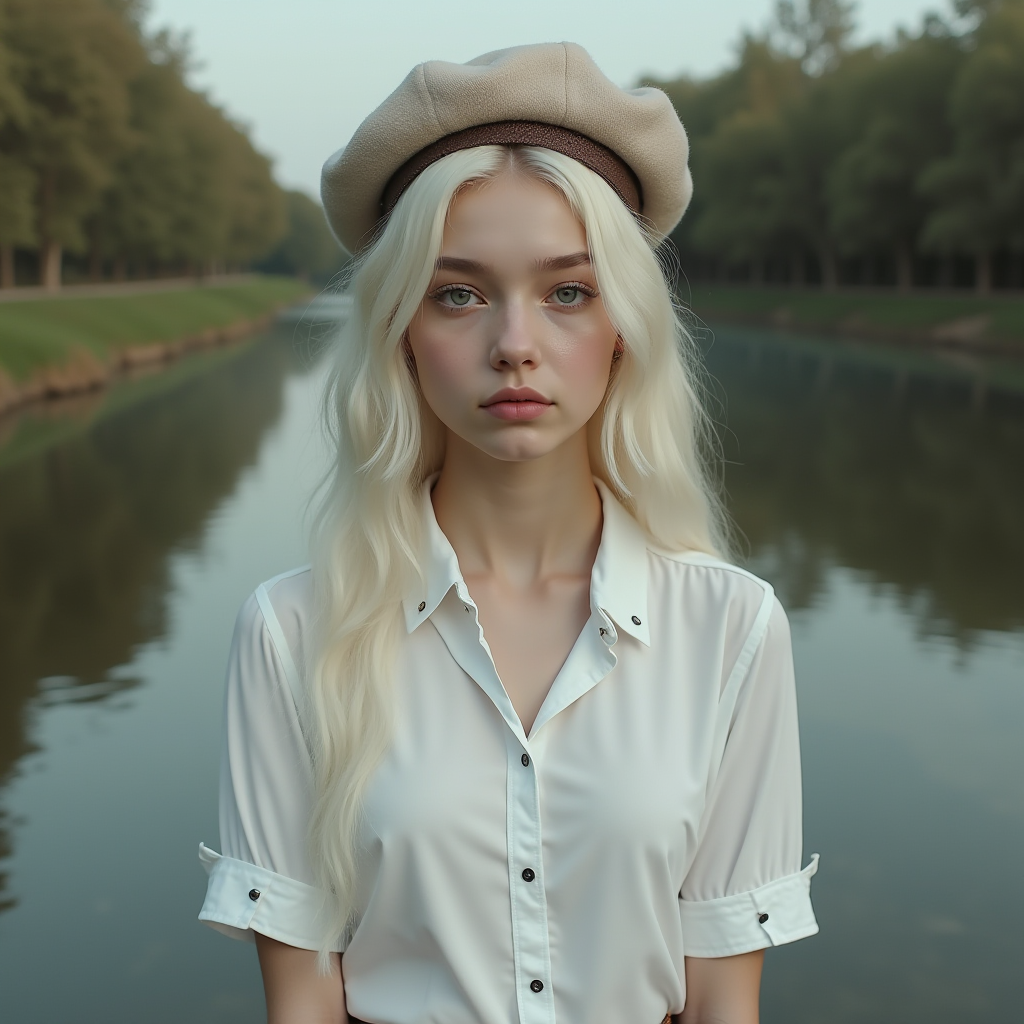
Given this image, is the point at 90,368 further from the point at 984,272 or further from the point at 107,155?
the point at 984,272

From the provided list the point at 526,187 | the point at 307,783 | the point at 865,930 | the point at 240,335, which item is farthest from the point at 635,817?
the point at 240,335

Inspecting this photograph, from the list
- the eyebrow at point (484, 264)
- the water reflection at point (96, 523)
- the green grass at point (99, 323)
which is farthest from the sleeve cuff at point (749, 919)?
the green grass at point (99, 323)

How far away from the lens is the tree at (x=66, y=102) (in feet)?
114

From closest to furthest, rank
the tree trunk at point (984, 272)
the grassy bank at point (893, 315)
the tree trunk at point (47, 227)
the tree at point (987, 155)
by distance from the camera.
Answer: the grassy bank at point (893, 315), the tree at point (987, 155), the tree trunk at point (47, 227), the tree trunk at point (984, 272)

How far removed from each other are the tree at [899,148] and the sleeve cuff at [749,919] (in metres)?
44.2

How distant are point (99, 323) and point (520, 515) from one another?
1235 inches

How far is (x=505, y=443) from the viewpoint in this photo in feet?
6.79

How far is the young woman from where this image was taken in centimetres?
198

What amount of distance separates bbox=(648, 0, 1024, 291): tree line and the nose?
30.1 metres

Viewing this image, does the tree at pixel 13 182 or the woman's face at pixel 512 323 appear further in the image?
the tree at pixel 13 182

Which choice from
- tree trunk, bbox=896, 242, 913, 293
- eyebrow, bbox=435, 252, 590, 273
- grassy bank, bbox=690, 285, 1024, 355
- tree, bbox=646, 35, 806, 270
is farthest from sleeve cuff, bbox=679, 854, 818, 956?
tree, bbox=646, 35, 806, 270

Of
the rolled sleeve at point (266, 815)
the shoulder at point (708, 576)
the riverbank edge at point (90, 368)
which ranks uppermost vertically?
the shoulder at point (708, 576)

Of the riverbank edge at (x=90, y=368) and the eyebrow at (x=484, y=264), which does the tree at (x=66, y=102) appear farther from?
the eyebrow at (x=484, y=264)

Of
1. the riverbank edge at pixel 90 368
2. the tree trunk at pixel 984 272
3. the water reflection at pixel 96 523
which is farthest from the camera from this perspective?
the tree trunk at pixel 984 272
